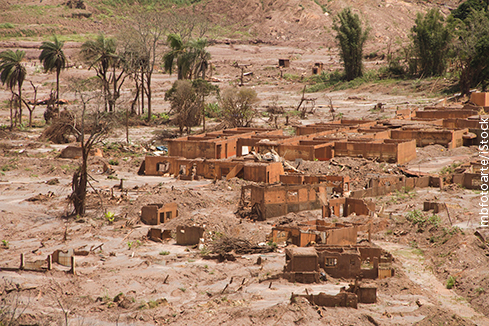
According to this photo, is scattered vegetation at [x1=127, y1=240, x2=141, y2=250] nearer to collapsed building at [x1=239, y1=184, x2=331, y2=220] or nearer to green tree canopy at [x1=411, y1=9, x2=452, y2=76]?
collapsed building at [x1=239, y1=184, x2=331, y2=220]

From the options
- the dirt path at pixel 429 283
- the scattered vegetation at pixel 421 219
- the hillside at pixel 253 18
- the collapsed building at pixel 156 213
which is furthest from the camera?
the hillside at pixel 253 18

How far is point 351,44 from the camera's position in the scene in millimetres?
65250

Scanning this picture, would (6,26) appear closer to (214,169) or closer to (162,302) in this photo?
(214,169)

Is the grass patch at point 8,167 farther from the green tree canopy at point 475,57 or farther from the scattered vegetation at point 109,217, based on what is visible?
the green tree canopy at point 475,57

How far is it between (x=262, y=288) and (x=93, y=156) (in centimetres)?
1990

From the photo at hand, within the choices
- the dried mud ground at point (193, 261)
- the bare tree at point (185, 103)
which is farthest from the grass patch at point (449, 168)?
the bare tree at point (185, 103)

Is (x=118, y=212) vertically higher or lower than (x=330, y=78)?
lower

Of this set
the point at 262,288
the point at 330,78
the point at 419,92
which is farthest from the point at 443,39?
the point at 262,288

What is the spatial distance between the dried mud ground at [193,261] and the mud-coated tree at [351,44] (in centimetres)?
3628

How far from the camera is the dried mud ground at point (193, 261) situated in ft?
40.6

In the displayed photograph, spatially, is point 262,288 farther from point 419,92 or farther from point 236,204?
point 419,92

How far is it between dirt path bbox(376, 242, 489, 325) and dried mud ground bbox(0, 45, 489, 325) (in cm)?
4

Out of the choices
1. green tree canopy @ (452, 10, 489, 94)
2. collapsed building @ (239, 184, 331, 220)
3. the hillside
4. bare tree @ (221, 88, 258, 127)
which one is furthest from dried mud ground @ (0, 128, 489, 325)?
the hillside

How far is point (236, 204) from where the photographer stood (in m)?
22.0
